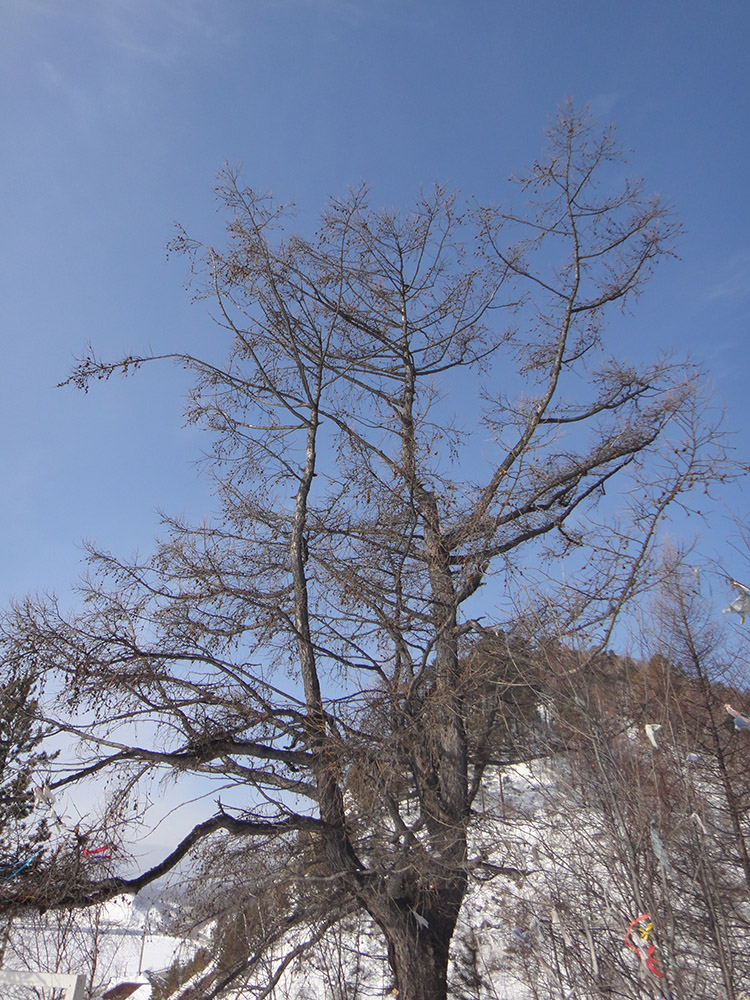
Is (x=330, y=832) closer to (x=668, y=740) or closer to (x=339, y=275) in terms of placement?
(x=668, y=740)

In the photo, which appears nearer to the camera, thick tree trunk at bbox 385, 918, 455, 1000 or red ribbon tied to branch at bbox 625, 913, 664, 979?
red ribbon tied to branch at bbox 625, 913, 664, 979

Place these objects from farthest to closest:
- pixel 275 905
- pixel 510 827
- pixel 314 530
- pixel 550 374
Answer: pixel 550 374 < pixel 314 530 < pixel 275 905 < pixel 510 827

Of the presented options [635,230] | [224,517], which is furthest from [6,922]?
[635,230]

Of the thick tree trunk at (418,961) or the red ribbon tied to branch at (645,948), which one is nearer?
the red ribbon tied to branch at (645,948)

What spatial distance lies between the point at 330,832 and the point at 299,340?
5.92 metres

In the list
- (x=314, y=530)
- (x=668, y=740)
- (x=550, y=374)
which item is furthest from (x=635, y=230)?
(x=668, y=740)

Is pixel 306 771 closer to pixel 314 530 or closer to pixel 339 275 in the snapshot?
pixel 314 530

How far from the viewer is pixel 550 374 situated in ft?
31.3

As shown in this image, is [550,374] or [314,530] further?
[550,374]

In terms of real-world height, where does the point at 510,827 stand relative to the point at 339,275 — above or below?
below

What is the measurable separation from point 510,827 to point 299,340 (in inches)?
250

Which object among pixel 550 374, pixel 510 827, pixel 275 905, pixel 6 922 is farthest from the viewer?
pixel 550 374

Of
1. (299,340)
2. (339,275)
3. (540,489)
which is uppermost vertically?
(339,275)

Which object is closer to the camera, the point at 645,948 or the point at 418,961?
the point at 645,948
